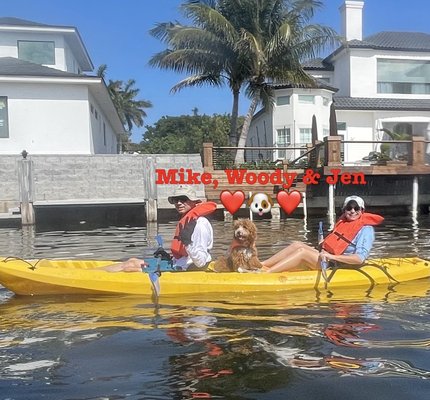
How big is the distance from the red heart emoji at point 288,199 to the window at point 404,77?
46.6 feet

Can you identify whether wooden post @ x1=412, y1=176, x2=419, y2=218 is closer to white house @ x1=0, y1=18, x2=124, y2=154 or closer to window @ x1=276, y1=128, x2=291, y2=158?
window @ x1=276, y1=128, x2=291, y2=158

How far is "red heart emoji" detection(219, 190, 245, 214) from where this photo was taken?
61.8 ft

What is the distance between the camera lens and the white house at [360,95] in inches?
1140

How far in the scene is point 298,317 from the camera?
6.16 metres

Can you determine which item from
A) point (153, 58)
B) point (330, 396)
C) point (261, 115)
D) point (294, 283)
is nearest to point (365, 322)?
point (294, 283)

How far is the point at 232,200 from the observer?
18906 mm

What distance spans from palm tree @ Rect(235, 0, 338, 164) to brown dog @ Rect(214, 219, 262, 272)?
1787 centimetres

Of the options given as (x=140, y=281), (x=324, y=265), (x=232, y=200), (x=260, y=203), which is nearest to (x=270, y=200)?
(x=260, y=203)

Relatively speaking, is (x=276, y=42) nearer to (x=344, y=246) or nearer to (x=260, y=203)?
(x=260, y=203)

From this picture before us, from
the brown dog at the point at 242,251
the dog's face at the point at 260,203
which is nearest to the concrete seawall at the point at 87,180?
the dog's face at the point at 260,203

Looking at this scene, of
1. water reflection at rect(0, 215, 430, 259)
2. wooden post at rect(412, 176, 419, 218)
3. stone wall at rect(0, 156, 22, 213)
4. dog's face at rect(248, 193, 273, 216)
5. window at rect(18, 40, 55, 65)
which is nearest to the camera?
water reflection at rect(0, 215, 430, 259)

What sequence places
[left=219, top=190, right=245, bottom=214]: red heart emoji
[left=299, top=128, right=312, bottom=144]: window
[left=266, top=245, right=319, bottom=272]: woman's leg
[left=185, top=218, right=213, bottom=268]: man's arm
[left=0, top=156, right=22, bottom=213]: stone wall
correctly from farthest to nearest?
[left=299, top=128, right=312, bottom=144]: window → [left=219, top=190, right=245, bottom=214]: red heart emoji → [left=0, top=156, right=22, bottom=213]: stone wall → [left=266, top=245, right=319, bottom=272]: woman's leg → [left=185, top=218, right=213, bottom=268]: man's arm

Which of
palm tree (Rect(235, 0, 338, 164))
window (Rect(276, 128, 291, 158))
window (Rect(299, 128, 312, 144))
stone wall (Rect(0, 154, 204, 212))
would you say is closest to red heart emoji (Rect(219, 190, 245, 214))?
stone wall (Rect(0, 154, 204, 212))

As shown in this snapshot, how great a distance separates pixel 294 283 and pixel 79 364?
3.39 metres
